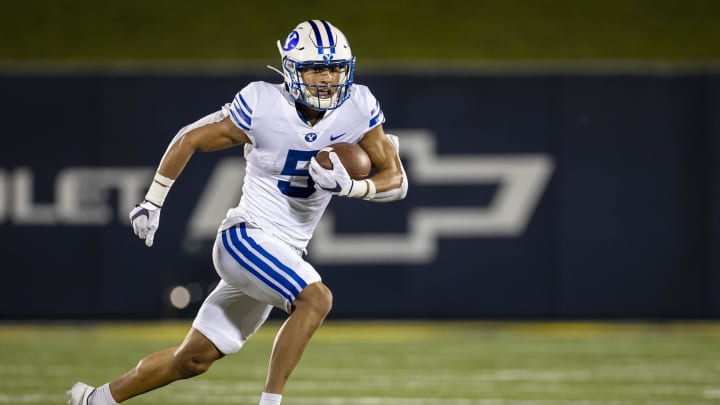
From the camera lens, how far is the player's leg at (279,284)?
4320 millimetres

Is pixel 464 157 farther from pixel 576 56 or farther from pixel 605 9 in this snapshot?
pixel 605 9

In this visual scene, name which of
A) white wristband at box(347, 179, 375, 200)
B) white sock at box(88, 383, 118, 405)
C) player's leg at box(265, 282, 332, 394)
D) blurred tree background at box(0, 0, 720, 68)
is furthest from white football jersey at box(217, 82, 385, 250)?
blurred tree background at box(0, 0, 720, 68)

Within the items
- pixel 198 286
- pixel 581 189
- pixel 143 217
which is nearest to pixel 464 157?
pixel 581 189

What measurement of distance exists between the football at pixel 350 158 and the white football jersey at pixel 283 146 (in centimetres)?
11

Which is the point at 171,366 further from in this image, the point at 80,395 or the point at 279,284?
the point at 279,284

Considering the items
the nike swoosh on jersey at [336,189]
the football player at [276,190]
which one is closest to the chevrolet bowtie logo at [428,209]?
the football player at [276,190]

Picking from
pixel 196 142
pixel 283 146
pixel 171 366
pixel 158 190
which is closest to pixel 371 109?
pixel 283 146

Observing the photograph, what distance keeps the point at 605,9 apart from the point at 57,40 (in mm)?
4850

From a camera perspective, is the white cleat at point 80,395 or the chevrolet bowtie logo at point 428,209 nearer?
the white cleat at point 80,395

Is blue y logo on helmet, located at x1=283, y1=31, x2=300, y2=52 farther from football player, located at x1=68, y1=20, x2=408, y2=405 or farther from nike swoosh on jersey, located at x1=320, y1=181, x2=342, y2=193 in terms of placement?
nike swoosh on jersey, located at x1=320, y1=181, x2=342, y2=193

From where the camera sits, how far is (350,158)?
4.41m

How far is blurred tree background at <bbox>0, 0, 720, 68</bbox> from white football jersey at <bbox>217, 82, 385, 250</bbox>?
609cm

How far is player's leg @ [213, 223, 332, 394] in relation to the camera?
4.32 metres

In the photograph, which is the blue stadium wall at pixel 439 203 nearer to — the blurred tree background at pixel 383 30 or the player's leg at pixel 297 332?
the blurred tree background at pixel 383 30
